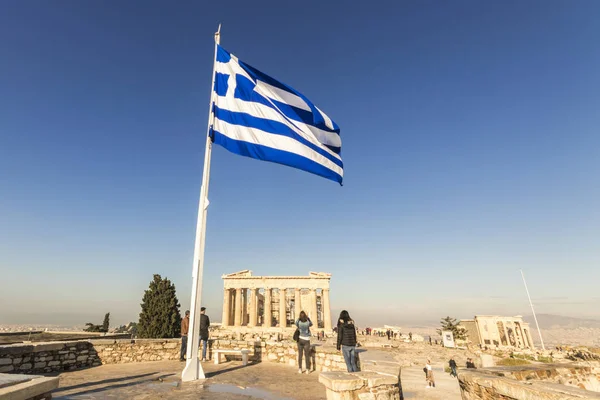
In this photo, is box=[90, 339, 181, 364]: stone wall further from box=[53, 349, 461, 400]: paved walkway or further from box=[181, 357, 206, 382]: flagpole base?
box=[181, 357, 206, 382]: flagpole base

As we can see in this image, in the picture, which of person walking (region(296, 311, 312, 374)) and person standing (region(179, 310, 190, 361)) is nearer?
person walking (region(296, 311, 312, 374))

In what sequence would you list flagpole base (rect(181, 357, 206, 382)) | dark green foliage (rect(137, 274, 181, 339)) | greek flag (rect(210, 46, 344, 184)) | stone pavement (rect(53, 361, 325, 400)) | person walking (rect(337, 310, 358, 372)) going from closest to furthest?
stone pavement (rect(53, 361, 325, 400)), flagpole base (rect(181, 357, 206, 382)), person walking (rect(337, 310, 358, 372)), greek flag (rect(210, 46, 344, 184)), dark green foliage (rect(137, 274, 181, 339))

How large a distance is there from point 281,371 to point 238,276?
144ft

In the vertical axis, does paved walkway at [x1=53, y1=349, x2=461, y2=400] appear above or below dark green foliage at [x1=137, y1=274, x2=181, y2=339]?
below

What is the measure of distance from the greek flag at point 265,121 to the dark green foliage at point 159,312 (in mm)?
24749

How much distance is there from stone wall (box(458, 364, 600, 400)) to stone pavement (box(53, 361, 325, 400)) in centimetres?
321

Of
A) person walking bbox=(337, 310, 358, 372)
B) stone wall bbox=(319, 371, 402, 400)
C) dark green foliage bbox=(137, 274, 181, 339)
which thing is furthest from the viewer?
dark green foliage bbox=(137, 274, 181, 339)

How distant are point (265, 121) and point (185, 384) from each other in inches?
301

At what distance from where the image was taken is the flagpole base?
7.30 m

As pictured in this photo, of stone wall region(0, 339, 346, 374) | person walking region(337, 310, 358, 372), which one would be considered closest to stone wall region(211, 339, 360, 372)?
stone wall region(0, 339, 346, 374)

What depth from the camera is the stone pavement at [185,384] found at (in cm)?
628

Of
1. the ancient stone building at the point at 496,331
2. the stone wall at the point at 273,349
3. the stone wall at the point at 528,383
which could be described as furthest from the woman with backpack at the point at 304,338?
the ancient stone building at the point at 496,331

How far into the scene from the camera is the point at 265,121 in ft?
32.2

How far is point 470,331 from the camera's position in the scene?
172ft
